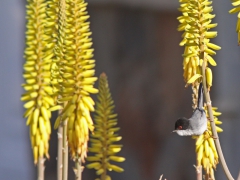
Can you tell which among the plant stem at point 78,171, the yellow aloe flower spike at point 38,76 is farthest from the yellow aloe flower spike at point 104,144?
the yellow aloe flower spike at point 38,76

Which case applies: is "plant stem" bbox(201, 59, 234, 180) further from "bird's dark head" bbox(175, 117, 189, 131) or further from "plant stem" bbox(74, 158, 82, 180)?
"bird's dark head" bbox(175, 117, 189, 131)

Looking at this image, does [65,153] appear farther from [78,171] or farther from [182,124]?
[182,124]

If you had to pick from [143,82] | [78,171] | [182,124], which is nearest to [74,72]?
[78,171]

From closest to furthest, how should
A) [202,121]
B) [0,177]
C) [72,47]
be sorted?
[72,47] < [202,121] < [0,177]

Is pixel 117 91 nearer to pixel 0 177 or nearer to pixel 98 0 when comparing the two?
pixel 98 0

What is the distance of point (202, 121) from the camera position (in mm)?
1549

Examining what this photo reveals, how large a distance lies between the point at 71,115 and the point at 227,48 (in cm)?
272

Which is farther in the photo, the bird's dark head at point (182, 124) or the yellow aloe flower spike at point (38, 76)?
the bird's dark head at point (182, 124)

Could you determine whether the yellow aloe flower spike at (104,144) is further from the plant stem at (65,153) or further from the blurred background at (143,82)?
the blurred background at (143,82)

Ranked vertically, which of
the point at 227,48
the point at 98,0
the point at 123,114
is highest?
the point at 98,0

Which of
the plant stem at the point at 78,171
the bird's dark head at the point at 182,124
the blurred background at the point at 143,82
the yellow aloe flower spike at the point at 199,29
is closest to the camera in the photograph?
the plant stem at the point at 78,171

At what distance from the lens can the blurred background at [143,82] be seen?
13.1 feet

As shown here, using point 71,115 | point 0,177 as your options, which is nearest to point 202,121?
point 71,115

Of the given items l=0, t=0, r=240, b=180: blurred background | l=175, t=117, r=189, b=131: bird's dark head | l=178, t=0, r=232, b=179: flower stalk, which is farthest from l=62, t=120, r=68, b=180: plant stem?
l=0, t=0, r=240, b=180: blurred background
